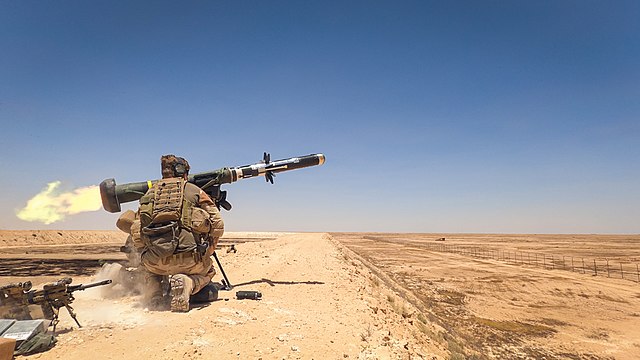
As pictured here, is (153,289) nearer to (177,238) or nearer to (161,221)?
(177,238)

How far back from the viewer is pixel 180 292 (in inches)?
281

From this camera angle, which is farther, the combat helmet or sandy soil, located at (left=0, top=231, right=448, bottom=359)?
the combat helmet

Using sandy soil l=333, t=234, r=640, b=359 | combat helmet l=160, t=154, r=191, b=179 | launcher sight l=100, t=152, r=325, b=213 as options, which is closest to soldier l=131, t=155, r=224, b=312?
combat helmet l=160, t=154, r=191, b=179

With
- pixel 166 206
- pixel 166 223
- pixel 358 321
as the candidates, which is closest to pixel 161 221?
pixel 166 223

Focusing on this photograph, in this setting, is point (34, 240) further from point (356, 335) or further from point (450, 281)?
point (356, 335)

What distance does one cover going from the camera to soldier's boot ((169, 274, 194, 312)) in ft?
23.1

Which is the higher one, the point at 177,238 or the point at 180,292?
the point at 177,238

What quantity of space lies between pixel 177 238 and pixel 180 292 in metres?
1.12

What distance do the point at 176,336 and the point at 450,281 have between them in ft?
94.3

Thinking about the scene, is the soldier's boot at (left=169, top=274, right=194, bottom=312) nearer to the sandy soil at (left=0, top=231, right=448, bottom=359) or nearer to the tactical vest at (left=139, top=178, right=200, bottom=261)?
the sandy soil at (left=0, top=231, right=448, bottom=359)

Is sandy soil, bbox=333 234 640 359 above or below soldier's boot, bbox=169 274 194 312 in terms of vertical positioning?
below

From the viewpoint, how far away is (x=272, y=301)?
8695 mm

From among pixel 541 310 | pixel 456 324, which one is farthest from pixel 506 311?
pixel 456 324

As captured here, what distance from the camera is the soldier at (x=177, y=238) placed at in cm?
722
